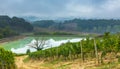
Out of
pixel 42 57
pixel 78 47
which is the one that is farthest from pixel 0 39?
pixel 78 47

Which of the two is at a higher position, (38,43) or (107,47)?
(107,47)

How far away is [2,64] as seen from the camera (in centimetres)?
4034

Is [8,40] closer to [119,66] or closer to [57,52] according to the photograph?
[57,52]

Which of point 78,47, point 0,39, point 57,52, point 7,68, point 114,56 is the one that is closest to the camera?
point 7,68

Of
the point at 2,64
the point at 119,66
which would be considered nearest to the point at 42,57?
the point at 2,64

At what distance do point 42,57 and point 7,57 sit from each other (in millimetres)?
35225

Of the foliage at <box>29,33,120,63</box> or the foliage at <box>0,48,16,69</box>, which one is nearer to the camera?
the foliage at <box>0,48,16,69</box>

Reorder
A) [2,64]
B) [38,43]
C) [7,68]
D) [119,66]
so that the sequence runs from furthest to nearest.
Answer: [38,43]
[7,68]
[2,64]
[119,66]

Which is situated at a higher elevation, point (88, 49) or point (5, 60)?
point (88, 49)

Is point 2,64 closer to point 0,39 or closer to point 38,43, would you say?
point 38,43

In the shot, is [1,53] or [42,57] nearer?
[1,53]

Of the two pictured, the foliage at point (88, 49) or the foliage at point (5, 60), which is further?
the foliage at point (88, 49)

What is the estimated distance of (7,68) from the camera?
4328 cm

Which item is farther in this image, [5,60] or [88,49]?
[88,49]
